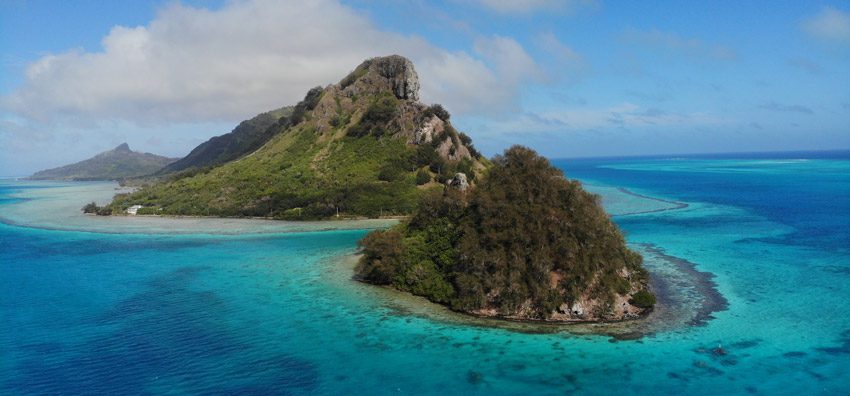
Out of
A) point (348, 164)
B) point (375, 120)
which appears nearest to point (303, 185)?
point (348, 164)

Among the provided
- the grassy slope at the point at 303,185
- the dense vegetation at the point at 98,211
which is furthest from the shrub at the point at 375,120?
the dense vegetation at the point at 98,211

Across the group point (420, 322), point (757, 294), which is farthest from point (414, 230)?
point (757, 294)

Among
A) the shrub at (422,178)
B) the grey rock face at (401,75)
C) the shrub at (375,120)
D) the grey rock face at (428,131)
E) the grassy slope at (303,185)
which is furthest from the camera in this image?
the grey rock face at (401,75)

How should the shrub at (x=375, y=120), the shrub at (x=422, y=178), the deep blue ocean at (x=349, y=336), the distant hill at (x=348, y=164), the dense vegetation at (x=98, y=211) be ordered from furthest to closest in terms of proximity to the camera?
the shrub at (x=375, y=120), the dense vegetation at (x=98, y=211), the shrub at (x=422, y=178), the distant hill at (x=348, y=164), the deep blue ocean at (x=349, y=336)

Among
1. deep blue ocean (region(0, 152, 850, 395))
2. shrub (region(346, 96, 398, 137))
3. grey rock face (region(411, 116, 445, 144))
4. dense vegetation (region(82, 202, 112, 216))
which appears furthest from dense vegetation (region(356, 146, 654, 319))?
dense vegetation (region(82, 202, 112, 216))

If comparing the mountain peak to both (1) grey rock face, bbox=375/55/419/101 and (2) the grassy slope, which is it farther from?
(2) the grassy slope

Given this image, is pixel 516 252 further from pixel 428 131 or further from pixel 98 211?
pixel 98 211

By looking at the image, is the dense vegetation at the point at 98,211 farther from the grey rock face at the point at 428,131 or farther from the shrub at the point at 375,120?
the grey rock face at the point at 428,131

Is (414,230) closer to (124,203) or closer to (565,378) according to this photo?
(565,378)
